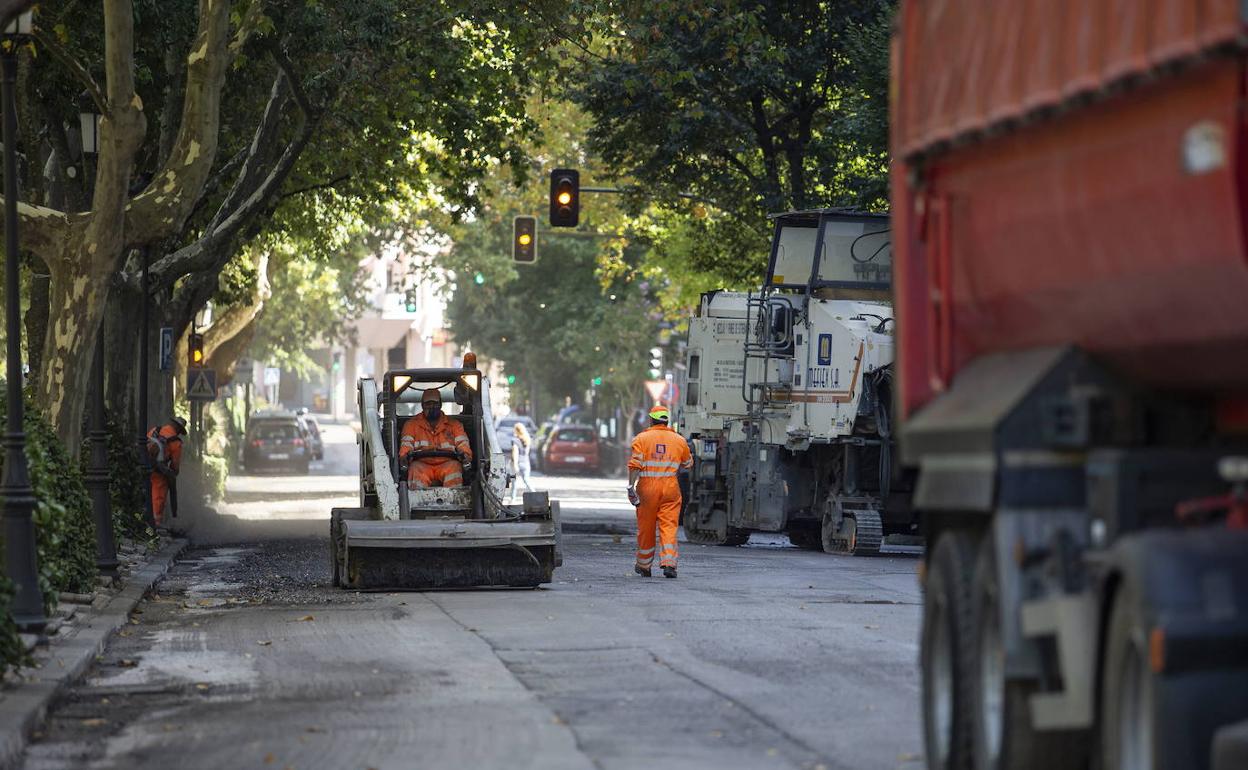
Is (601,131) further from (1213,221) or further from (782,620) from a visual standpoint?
(1213,221)

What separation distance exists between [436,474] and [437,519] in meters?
0.73

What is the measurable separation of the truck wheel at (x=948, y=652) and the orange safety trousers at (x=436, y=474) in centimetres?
1201

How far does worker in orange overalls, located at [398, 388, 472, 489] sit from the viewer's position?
20.1m

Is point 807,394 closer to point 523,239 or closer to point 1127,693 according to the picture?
point 523,239

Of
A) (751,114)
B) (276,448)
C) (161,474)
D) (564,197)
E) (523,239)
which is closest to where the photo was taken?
(161,474)

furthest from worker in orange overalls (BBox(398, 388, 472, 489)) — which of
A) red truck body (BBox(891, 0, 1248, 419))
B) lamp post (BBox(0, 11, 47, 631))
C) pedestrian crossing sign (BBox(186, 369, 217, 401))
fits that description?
pedestrian crossing sign (BBox(186, 369, 217, 401))

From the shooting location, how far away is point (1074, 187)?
6879mm

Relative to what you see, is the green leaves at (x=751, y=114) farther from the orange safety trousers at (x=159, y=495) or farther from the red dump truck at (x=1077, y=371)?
the red dump truck at (x=1077, y=371)

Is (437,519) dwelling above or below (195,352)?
below

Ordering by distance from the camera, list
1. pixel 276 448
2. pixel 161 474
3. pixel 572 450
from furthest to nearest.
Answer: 1. pixel 572 450
2. pixel 276 448
3. pixel 161 474

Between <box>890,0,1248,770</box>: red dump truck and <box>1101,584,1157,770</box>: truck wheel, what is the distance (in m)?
0.02

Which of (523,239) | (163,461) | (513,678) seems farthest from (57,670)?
(523,239)

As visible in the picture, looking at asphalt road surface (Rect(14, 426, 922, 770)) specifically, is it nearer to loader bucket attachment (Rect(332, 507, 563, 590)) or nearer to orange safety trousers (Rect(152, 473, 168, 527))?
loader bucket attachment (Rect(332, 507, 563, 590))

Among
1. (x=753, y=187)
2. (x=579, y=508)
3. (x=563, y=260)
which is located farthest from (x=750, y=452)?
(x=563, y=260)
